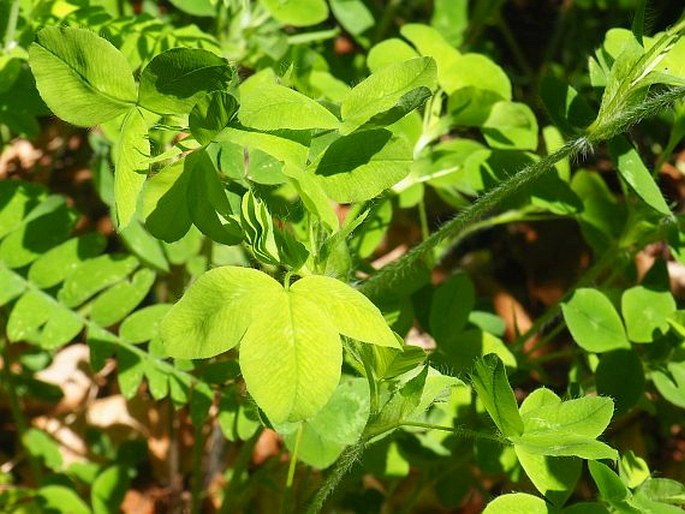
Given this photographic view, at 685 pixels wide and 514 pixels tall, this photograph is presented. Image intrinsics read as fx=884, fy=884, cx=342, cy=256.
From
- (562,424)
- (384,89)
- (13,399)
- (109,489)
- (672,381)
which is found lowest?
(109,489)

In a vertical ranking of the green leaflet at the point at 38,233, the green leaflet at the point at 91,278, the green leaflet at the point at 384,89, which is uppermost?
the green leaflet at the point at 384,89

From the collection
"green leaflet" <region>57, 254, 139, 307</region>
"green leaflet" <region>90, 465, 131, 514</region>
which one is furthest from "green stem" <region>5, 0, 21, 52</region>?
"green leaflet" <region>90, 465, 131, 514</region>

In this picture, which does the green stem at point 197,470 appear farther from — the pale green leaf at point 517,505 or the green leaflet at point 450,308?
the pale green leaf at point 517,505

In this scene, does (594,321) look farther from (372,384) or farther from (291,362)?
(291,362)

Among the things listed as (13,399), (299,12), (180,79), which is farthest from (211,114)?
(13,399)

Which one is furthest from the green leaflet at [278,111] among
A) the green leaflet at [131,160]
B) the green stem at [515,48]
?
the green stem at [515,48]

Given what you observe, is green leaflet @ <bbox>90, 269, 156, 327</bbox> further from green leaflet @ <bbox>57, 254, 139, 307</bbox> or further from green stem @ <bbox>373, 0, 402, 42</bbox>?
green stem @ <bbox>373, 0, 402, 42</bbox>

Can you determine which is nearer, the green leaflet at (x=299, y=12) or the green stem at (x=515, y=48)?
the green leaflet at (x=299, y=12)

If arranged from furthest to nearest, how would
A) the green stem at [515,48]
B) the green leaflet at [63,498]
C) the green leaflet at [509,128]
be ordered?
the green stem at [515,48] < the green leaflet at [63,498] < the green leaflet at [509,128]
